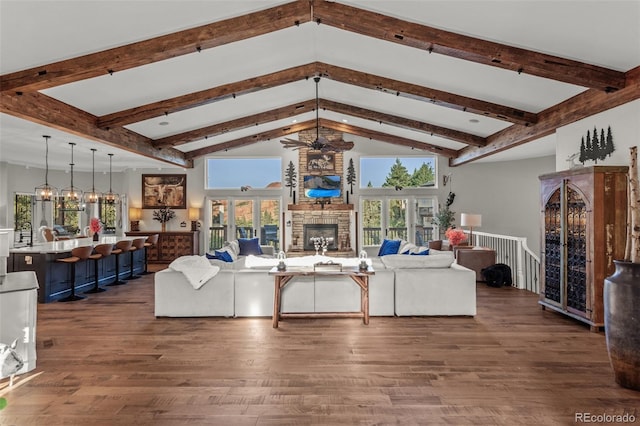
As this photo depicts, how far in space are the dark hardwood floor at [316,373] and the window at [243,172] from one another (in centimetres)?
625

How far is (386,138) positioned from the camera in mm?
9930

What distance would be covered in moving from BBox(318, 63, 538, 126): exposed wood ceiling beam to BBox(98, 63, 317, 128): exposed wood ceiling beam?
467mm

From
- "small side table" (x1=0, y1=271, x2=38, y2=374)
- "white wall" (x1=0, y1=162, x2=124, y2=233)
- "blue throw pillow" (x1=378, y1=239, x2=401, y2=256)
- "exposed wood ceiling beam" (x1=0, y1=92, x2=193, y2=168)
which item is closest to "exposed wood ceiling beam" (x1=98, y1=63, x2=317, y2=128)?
"exposed wood ceiling beam" (x1=0, y1=92, x2=193, y2=168)

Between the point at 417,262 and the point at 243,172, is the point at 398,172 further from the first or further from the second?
the point at 417,262

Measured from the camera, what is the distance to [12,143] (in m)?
7.00

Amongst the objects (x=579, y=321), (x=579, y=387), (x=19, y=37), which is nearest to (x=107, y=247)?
(x=19, y=37)

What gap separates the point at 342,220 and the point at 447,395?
25.2 feet

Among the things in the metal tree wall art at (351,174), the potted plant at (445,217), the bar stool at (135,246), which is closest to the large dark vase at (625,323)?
Answer: the potted plant at (445,217)

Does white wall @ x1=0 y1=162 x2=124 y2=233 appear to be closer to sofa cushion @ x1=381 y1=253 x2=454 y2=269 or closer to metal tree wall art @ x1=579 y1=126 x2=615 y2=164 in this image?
sofa cushion @ x1=381 y1=253 x2=454 y2=269

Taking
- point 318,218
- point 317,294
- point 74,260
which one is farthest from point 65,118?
point 318,218

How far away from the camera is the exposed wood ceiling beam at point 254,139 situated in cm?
990

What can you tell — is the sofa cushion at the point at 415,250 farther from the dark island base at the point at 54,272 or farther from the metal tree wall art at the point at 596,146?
the dark island base at the point at 54,272

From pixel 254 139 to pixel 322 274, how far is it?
20.5ft

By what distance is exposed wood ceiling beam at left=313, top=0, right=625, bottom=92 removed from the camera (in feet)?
13.2
